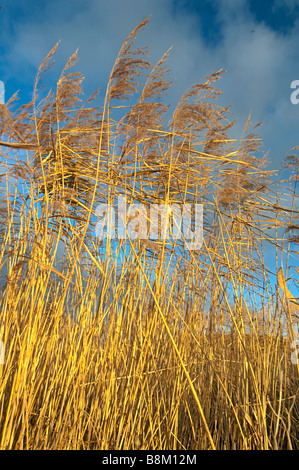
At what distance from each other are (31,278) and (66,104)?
1156mm

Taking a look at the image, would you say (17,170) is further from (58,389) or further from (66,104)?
(58,389)

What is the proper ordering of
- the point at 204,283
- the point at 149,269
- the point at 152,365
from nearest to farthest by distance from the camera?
the point at 152,365 < the point at 149,269 < the point at 204,283

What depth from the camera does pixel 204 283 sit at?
8.97 ft

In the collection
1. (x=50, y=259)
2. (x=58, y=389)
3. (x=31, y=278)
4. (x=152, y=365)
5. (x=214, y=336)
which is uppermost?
(x=50, y=259)

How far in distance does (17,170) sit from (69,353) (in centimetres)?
116

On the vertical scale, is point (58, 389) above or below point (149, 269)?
below

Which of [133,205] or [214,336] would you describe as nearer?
[133,205]

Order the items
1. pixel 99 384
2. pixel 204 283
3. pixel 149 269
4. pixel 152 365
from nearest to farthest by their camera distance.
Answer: pixel 99 384 → pixel 152 365 → pixel 149 269 → pixel 204 283

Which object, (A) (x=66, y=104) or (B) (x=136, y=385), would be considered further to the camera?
(A) (x=66, y=104)

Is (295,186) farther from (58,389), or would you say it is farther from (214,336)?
(58,389)

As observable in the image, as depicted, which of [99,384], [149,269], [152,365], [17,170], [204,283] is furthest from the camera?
[204,283]

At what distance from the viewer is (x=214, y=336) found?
258 cm

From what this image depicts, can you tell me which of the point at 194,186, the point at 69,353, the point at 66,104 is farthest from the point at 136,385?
the point at 66,104

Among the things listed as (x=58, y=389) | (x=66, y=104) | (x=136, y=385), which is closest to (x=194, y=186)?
(x=66, y=104)
